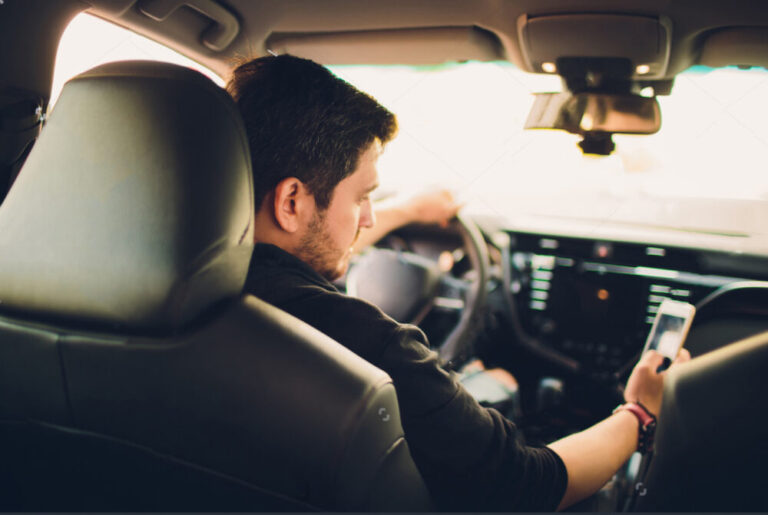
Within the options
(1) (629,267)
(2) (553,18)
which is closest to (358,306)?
(2) (553,18)

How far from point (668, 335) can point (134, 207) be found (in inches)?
66.9

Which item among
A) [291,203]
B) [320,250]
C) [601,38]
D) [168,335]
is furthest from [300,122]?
[601,38]

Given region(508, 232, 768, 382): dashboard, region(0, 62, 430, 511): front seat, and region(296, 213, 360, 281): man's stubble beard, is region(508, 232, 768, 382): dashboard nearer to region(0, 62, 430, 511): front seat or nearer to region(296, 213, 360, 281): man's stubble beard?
region(296, 213, 360, 281): man's stubble beard

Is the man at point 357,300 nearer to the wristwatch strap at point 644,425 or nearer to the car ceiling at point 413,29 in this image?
the wristwatch strap at point 644,425

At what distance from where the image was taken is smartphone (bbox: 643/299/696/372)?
6.15ft

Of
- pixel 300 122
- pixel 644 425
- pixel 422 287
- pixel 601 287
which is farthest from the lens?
pixel 601 287

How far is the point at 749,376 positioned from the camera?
0.95 meters

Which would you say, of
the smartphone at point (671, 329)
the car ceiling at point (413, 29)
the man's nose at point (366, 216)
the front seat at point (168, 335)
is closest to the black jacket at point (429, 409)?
the front seat at point (168, 335)

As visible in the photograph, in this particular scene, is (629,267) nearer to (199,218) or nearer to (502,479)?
(502,479)

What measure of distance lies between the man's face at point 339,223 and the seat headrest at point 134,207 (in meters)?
0.37

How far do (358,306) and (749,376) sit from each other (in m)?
0.66

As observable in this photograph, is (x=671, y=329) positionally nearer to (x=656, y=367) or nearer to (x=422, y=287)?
(x=656, y=367)

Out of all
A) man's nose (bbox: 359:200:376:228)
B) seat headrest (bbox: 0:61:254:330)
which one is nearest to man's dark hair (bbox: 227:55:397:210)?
man's nose (bbox: 359:200:376:228)

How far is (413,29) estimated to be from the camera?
202cm
